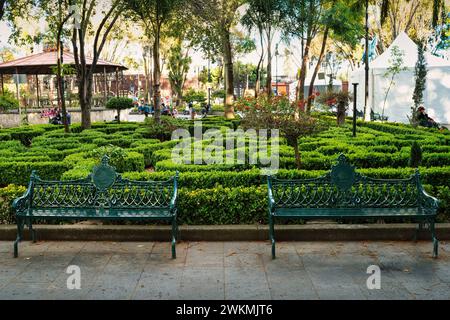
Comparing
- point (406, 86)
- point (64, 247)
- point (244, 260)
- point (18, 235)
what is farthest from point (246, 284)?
point (406, 86)

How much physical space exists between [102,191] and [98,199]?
112mm

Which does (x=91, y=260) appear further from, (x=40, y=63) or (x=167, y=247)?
(x=40, y=63)

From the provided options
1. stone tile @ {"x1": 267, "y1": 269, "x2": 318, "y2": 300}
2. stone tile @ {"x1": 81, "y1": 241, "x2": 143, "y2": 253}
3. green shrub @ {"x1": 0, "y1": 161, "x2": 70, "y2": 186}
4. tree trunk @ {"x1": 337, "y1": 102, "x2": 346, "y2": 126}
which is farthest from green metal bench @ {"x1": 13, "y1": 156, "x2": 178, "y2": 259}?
tree trunk @ {"x1": 337, "y1": 102, "x2": 346, "y2": 126}

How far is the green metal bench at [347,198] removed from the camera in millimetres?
5797

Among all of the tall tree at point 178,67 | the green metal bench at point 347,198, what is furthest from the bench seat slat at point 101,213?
the tall tree at point 178,67

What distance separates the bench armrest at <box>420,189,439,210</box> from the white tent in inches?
744

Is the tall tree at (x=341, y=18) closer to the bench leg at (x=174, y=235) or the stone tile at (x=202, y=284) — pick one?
the bench leg at (x=174, y=235)

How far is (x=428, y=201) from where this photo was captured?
5785mm

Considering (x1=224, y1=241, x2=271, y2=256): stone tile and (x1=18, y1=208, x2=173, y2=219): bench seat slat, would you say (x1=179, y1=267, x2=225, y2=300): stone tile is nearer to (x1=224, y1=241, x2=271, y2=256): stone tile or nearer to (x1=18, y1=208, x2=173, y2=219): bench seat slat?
(x1=224, y1=241, x2=271, y2=256): stone tile

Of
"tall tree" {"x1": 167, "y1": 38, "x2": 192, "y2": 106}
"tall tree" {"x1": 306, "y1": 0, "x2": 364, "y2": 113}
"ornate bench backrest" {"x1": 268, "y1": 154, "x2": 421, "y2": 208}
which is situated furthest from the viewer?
"tall tree" {"x1": 167, "y1": 38, "x2": 192, "y2": 106}

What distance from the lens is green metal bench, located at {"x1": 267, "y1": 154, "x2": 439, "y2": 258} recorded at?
19.0 ft

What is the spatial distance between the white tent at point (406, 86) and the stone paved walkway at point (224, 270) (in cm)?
1943
